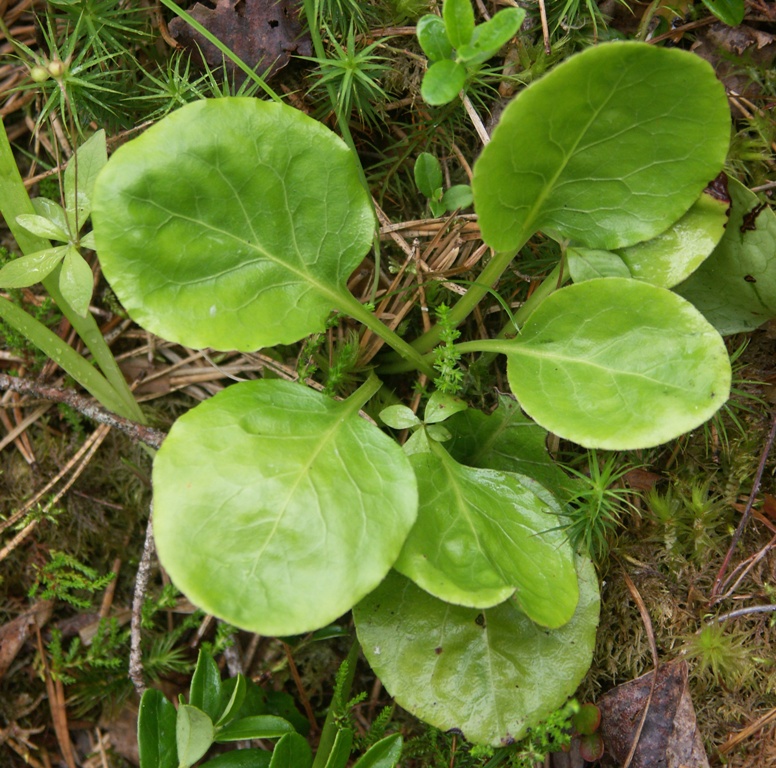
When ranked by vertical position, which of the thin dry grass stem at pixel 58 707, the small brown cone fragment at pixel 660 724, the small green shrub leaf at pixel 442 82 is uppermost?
the small green shrub leaf at pixel 442 82

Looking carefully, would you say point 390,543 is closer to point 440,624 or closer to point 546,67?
point 440,624

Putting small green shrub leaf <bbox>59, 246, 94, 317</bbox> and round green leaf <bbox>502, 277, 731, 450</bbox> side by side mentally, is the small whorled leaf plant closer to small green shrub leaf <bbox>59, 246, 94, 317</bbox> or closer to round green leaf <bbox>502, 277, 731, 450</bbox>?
round green leaf <bbox>502, 277, 731, 450</bbox>

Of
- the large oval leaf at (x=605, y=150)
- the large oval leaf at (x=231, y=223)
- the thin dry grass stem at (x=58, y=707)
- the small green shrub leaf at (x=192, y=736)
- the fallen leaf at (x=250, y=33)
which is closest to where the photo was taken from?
the large oval leaf at (x=605, y=150)

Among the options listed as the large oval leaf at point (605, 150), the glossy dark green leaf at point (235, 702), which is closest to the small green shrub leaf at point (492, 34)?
the large oval leaf at point (605, 150)

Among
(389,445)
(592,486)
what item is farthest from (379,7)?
(592,486)

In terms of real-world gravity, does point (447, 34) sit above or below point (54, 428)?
above

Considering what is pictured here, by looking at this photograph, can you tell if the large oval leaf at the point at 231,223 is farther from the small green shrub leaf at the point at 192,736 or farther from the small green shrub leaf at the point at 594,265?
the small green shrub leaf at the point at 192,736
